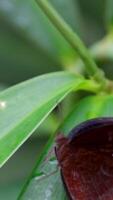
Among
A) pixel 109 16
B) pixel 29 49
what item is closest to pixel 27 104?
pixel 109 16

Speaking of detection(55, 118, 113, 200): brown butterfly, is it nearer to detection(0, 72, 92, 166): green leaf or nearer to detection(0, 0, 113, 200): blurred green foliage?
detection(0, 72, 92, 166): green leaf

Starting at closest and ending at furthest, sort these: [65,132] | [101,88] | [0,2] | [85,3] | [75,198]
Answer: [75,198] → [65,132] → [101,88] → [0,2] → [85,3]

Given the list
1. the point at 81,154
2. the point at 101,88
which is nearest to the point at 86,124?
the point at 81,154

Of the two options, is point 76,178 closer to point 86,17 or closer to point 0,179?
point 0,179

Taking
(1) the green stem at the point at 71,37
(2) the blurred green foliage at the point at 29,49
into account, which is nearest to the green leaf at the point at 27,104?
(1) the green stem at the point at 71,37

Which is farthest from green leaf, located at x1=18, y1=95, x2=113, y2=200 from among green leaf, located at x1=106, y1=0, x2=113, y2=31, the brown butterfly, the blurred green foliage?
green leaf, located at x1=106, y1=0, x2=113, y2=31

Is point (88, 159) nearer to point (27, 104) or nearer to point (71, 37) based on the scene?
point (27, 104)
